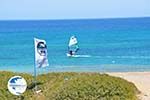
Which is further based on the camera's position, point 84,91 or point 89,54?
point 89,54

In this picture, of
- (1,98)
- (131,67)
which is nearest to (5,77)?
(1,98)

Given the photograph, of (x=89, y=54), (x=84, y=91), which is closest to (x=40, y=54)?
(x=84, y=91)

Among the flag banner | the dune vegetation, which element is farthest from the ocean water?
the flag banner

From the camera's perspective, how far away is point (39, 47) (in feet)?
44.9

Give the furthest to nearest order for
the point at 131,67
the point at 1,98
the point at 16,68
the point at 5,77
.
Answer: the point at 16,68 → the point at 131,67 → the point at 5,77 → the point at 1,98

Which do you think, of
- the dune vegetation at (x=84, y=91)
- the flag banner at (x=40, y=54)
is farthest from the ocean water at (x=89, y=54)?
the flag banner at (x=40, y=54)

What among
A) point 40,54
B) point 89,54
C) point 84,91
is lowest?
point 89,54

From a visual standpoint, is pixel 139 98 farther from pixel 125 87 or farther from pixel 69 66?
pixel 69 66

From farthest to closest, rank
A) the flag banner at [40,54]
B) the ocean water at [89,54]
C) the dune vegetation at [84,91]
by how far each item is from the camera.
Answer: the ocean water at [89,54], the flag banner at [40,54], the dune vegetation at [84,91]

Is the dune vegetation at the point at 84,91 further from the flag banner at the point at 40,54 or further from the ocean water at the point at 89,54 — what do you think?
the ocean water at the point at 89,54

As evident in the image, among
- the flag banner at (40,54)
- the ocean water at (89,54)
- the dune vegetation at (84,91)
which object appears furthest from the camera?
the ocean water at (89,54)

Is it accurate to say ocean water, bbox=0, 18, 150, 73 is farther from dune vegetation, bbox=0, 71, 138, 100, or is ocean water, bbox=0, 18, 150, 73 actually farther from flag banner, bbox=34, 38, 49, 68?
flag banner, bbox=34, 38, 49, 68

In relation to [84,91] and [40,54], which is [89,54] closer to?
[40,54]

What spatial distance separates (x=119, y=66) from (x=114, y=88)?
22312 millimetres
